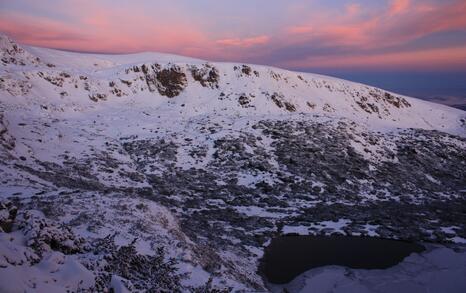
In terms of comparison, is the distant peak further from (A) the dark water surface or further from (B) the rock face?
(A) the dark water surface

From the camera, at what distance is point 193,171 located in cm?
3678

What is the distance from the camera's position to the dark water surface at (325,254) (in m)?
21.1

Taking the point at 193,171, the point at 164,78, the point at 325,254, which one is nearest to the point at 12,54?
the point at 164,78

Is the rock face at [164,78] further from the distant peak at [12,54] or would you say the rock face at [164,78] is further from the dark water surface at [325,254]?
the dark water surface at [325,254]

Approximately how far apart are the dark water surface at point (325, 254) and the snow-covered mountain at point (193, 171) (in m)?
1.06

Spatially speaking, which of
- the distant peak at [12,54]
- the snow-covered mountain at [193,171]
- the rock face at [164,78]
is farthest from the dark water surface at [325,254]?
the distant peak at [12,54]

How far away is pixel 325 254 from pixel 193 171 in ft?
57.3

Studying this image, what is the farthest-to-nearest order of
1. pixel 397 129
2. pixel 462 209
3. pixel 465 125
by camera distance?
pixel 465 125
pixel 397 129
pixel 462 209

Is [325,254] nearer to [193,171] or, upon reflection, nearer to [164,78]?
[193,171]

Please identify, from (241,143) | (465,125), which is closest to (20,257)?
(241,143)

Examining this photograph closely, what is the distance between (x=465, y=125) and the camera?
67.4 m

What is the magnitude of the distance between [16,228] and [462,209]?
3553 cm

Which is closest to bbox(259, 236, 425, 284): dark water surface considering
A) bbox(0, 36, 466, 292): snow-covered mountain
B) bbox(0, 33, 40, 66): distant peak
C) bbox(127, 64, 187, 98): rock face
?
bbox(0, 36, 466, 292): snow-covered mountain

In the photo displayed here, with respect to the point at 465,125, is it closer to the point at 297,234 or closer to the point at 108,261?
the point at 297,234
